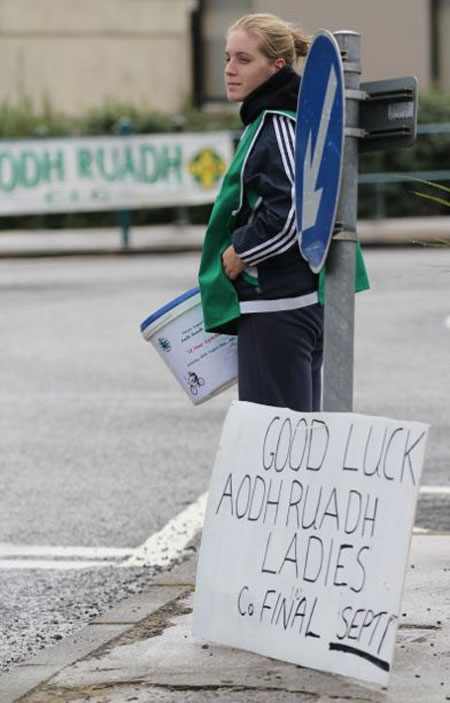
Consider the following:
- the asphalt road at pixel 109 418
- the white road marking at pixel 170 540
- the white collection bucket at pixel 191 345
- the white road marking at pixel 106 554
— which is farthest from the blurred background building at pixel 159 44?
the white collection bucket at pixel 191 345

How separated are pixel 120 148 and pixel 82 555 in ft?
56.8

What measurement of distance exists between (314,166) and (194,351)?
1096mm

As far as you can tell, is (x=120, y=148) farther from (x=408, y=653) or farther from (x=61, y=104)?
(x=408, y=653)

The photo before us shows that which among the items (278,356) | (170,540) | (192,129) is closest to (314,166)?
(278,356)

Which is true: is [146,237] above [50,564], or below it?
above

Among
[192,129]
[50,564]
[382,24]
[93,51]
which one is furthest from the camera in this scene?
[93,51]

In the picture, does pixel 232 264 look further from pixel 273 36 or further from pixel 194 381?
pixel 273 36

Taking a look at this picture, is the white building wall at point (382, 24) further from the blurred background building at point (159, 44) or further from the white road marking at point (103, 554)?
the white road marking at point (103, 554)

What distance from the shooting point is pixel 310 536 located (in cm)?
475

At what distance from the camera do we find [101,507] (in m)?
7.98

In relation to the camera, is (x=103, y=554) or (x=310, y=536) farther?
(x=103, y=554)

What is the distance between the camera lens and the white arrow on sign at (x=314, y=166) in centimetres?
454

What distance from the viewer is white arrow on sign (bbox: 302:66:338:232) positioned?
14.9 ft

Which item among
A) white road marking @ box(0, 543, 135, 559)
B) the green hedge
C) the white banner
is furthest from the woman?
the green hedge
